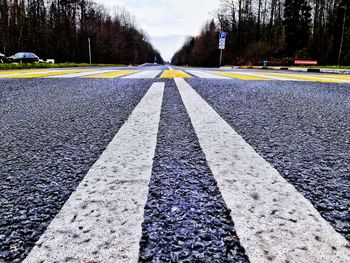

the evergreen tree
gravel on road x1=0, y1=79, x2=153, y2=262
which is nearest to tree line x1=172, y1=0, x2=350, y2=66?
the evergreen tree

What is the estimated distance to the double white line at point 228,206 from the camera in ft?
1.84

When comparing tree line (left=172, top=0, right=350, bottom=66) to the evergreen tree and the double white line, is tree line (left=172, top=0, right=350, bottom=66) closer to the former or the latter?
the evergreen tree

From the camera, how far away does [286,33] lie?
38.5 m

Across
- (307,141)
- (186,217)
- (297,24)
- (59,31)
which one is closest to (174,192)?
(186,217)

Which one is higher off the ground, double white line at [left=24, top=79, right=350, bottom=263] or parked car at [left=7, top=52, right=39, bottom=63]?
parked car at [left=7, top=52, right=39, bottom=63]

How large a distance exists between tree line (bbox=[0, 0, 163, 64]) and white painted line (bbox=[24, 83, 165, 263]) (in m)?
40.8

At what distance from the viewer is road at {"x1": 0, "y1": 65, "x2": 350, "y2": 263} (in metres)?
0.58

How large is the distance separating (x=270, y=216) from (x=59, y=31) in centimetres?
5302

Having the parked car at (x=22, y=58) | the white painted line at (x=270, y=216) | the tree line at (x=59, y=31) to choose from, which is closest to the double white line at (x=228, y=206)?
the white painted line at (x=270, y=216)

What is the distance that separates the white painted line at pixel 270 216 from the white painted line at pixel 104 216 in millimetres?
245

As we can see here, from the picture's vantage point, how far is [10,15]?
120 feet

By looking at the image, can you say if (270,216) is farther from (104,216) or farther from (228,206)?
(104,216)

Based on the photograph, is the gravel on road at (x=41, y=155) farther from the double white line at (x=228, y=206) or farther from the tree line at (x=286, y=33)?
the tree line at (x=286, y=33)

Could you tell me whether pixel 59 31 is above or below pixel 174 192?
Result: above
